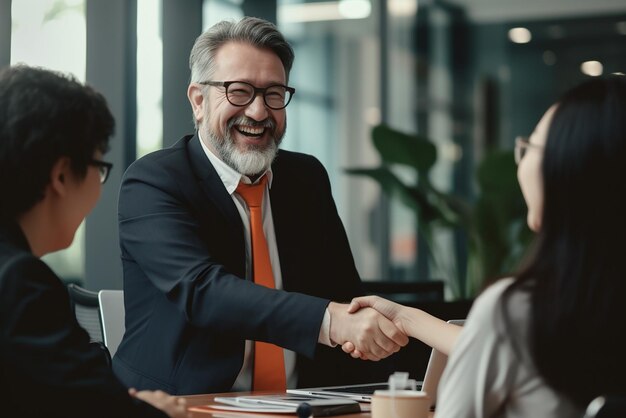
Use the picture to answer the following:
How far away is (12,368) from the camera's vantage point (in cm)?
131

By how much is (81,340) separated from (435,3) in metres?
6.71

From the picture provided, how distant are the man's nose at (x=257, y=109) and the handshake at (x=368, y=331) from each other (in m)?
0.70

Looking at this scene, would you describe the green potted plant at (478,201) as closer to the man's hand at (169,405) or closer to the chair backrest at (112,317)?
the chair backrest at (112,317)

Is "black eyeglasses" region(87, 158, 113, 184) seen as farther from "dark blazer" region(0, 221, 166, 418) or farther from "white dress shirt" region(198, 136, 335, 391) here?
"white dress shirt" region(198, 136, 335, 391)

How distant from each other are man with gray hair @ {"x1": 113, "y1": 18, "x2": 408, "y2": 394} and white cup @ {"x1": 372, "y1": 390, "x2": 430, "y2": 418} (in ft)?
2.02

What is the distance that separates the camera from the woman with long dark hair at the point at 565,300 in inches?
49.3

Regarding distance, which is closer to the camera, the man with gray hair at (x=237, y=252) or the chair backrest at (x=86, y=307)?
the man with gray hair at (x=237, y=252)

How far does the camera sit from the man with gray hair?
243cm

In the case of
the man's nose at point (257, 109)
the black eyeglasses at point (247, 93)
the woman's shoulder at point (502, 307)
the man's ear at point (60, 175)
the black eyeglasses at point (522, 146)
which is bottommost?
the woman's shoulder at point (502, 307)

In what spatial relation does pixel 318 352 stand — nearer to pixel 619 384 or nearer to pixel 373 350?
pixel 373 350

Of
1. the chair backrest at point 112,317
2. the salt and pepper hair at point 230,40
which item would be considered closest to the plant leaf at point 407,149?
the salt and pepper hair at point 230,40

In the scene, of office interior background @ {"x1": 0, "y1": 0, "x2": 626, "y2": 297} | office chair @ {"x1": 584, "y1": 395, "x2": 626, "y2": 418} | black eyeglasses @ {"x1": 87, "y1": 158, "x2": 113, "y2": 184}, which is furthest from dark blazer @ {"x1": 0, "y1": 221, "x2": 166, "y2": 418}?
office interior background @ {"x1": 0, "y1": 0, "x2": 626, "y2": 297}

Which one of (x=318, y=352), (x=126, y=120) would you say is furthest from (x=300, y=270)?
(x=126, y=120)

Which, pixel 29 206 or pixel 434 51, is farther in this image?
pixel 434 51
